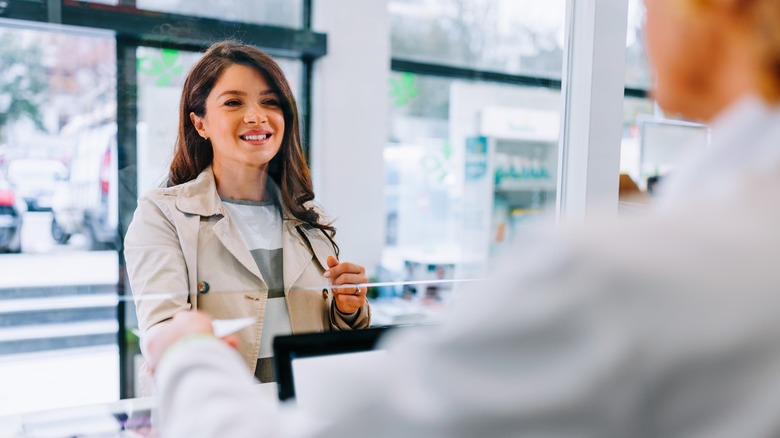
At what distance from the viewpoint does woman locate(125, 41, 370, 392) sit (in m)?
1.25

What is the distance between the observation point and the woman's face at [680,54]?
18.6 inches

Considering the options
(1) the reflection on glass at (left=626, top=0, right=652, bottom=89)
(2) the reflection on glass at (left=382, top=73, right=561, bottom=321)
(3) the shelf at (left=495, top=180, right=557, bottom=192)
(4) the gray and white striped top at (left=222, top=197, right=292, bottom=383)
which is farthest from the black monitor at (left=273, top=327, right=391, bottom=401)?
(1) the reflection on glass at (left=626, top=0, right=652, bottom=89)

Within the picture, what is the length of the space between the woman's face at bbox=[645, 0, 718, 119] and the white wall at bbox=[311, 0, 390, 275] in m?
0.97

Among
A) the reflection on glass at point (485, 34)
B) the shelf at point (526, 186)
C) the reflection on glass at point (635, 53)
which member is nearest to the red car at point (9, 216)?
the reflection on glass at point (485, 34)

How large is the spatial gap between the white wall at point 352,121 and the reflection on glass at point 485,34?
135 mm

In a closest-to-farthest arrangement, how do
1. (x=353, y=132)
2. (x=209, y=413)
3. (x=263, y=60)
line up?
(x=209, y=413)
(x=263, y=60)
(x=353, y=132)

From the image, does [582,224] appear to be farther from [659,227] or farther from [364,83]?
[364,83]

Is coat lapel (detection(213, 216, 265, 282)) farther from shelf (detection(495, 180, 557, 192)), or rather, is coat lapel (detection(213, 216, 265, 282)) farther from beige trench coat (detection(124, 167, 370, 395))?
shelf (detection(495, 180, 557, 192))

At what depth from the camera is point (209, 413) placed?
55 centimetres

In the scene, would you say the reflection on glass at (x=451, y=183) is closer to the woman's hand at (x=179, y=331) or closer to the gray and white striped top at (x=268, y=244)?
the gray and white striped top at (x=268, y=244)

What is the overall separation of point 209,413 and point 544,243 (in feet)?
1.11

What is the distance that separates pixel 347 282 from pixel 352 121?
389 millimetres

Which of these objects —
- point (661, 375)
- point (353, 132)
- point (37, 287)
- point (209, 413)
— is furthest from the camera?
point (353, 132)

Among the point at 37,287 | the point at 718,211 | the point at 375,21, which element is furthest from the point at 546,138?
the point at 718,211
